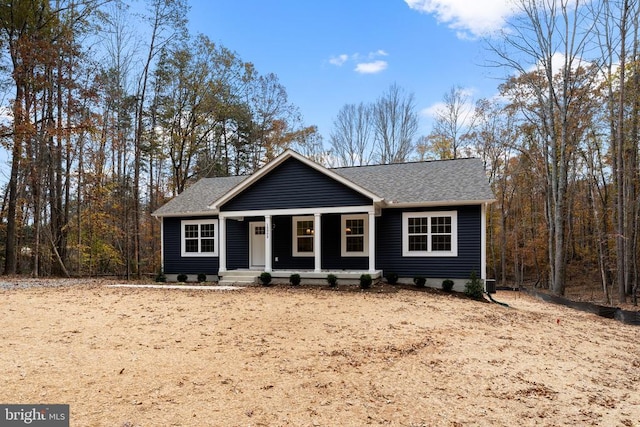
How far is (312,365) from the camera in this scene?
5348mm

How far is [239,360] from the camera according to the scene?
550cm

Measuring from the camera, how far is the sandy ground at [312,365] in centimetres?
398

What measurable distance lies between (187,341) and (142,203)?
2395 cm

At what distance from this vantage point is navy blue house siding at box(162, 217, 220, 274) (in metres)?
16.5

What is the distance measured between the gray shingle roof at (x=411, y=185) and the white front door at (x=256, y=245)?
83.9 inches

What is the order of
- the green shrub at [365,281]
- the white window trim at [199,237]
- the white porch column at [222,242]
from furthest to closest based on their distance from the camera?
the white window trim at [199,237] → the white porch column at [222,242] → the green shrub at [365,281]

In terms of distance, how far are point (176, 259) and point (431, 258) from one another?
35.4ft

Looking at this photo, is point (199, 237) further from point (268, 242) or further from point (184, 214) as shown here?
point (268, 242)

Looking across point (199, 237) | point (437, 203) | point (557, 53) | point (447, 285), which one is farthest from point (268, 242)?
point (557, 53)

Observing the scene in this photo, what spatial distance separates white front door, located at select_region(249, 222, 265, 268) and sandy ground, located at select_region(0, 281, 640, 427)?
6532mm

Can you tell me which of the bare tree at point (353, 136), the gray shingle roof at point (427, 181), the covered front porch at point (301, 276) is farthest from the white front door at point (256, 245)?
the bare tree at point (353, 136)

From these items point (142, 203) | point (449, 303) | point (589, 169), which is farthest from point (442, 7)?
point (142, 203)

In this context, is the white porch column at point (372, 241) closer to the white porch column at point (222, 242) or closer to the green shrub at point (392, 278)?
the green shrub at point (392, 278)

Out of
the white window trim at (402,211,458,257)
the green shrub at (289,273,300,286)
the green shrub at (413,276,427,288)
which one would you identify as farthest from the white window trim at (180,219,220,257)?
the green shrub at (413,276,427,288)
